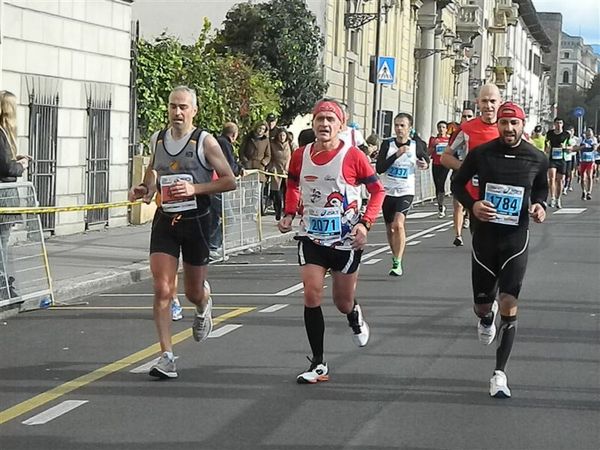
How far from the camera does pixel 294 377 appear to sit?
895 cm

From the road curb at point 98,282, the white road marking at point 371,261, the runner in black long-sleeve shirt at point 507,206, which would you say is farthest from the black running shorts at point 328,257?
the white road marking at point 371,261

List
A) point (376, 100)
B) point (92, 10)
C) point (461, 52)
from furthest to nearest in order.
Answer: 1. point (461, 52)
2. point (376, 100)
3. point (92, 10)

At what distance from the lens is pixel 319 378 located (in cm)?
878

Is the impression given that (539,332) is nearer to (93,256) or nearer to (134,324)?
(134,324)

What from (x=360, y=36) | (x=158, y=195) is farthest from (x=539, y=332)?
(x=360, y=36)

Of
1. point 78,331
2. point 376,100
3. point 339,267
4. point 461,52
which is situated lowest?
point 78,331

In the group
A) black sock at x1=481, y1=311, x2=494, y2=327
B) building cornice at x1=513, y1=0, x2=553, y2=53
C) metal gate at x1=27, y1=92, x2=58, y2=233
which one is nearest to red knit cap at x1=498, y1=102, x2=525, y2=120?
black sock at x1=481, y1=311, x2=494, y2=327

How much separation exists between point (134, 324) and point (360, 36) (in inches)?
1220

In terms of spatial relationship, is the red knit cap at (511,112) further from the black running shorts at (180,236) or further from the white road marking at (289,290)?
the white road marking at (289,290)

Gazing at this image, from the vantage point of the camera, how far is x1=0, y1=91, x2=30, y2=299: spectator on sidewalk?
1227 centimetres

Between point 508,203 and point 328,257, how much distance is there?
123cm

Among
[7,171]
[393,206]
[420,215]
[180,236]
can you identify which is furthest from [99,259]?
[420,215]

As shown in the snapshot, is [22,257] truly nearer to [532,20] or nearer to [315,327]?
[315,327]

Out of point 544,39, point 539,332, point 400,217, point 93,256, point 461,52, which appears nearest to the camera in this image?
point 539,332
